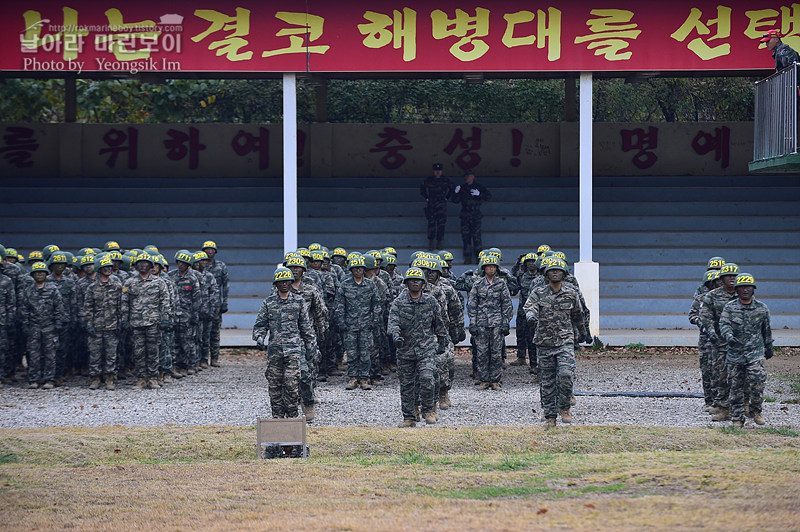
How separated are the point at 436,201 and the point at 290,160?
5.24 meters

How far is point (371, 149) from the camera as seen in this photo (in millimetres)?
28281

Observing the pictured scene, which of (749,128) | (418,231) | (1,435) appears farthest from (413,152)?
(1,435)

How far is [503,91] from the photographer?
3041 cm

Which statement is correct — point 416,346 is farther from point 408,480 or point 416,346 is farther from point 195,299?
point 195,299

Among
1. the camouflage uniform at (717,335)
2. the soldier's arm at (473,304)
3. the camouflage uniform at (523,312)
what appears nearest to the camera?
the camouflage uniform at (717,335)

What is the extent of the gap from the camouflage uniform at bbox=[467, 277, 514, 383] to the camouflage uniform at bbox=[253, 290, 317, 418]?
374cm

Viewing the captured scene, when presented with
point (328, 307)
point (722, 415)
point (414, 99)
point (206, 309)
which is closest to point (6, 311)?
point (206, 309)

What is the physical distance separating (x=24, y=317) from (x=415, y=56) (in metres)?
8.18

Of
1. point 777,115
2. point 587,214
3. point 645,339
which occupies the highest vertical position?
point 777,115

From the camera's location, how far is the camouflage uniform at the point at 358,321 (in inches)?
617

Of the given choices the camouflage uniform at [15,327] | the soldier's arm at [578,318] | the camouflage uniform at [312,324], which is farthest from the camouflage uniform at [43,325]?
the soldier's arm at [578,318]

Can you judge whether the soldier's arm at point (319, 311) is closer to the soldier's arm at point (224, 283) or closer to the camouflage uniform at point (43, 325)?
the camouflage uniform at point (43, 325)

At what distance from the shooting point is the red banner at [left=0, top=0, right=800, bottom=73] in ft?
62.7

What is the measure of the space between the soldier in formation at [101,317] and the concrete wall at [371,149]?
11305 mm
